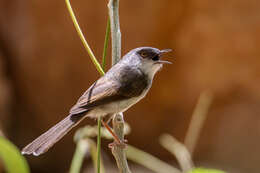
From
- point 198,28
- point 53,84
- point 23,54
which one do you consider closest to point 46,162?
point 53,84

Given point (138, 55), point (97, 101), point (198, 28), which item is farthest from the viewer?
point (198, 28)

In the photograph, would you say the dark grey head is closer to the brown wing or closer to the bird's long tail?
the brown wing

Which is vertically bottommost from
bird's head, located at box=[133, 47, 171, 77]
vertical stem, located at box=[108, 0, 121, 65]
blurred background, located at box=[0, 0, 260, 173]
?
blurred background, located at box=[0, 0, 260, 173]

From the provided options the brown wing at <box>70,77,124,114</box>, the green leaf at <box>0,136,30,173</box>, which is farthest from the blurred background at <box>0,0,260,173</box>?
the green leaf at <box>0,136,30,173</box>

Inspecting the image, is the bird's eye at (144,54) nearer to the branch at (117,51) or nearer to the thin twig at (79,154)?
the branch at (117,51)

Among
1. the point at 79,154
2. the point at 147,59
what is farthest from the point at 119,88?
the point at 79,154

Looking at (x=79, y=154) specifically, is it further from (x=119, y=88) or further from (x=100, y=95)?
(x=119, y=88)

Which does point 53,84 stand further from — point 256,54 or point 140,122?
point 256,54

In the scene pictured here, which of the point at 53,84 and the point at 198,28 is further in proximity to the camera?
the point at 53,84
